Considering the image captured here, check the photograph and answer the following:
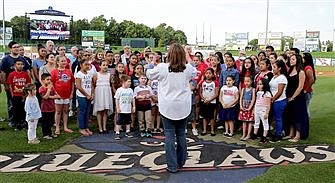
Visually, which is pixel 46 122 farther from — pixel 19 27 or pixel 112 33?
pixel 112 33

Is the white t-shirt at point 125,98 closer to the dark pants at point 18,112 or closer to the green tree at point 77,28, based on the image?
the dark pants at point 18,112

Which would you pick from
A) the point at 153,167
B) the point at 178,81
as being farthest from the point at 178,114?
the point at 153,167

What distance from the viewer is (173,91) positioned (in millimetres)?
4934

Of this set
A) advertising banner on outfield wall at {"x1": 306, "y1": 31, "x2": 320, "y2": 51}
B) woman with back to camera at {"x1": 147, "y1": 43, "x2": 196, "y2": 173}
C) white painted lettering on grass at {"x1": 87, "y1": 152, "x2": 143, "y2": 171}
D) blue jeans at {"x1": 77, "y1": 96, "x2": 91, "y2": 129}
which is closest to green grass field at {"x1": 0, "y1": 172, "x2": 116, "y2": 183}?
white painted lettering on grass at {"x1": 87, "y1": 152, "x2": 143, "y2": 171}

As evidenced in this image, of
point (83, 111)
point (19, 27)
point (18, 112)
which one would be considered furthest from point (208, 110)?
point (19, 27)

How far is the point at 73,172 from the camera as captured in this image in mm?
4996

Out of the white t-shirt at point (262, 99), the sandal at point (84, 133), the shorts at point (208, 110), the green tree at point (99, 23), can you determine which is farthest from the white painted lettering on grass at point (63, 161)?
the green tree at point (99, 23)

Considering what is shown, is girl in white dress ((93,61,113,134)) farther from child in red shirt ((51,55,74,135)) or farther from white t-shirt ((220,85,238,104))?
white t-shirt ((220,85,238,104))

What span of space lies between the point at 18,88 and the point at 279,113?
5062mm

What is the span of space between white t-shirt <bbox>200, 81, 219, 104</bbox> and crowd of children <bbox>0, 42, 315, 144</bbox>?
0.8 inches

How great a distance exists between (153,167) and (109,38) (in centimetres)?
7599

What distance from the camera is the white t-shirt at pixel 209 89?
7.53m

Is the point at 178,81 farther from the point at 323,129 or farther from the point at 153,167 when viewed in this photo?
the point at 323,129

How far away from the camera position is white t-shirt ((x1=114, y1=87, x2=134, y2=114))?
7.25 meters
